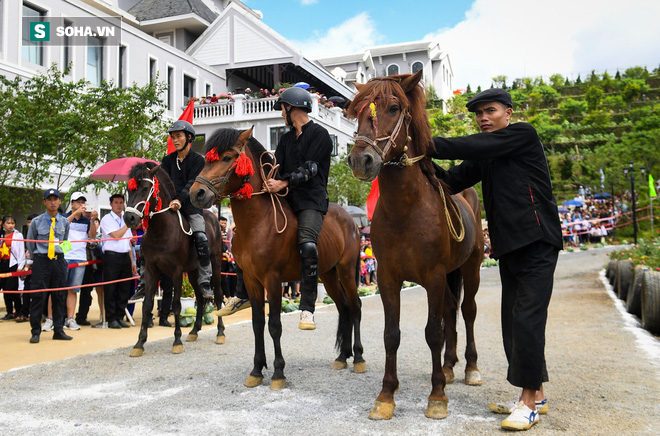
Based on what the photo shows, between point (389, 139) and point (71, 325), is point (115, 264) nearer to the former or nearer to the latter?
point (71, 325)

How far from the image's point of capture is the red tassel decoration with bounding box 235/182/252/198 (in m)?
5.00

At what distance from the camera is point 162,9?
31.8m

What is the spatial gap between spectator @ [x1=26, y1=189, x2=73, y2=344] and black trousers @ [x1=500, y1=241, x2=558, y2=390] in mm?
6988

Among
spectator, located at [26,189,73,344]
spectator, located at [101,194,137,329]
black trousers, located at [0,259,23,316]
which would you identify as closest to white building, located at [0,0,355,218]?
black trousers, located at [0,259,23,316]

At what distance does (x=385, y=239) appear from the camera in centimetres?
412

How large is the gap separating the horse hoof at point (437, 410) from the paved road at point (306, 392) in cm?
8

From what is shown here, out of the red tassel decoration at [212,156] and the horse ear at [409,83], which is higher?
the horse ear at [409,83]

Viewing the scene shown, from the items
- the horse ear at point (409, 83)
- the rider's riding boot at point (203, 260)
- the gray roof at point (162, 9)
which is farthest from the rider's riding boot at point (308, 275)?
the gray roof at point (162, 9)

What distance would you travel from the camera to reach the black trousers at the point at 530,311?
3.65 m

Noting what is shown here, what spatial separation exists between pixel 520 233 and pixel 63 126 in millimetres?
13107

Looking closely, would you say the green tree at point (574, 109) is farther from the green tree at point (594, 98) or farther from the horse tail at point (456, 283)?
the horse tail at point (456, 283)

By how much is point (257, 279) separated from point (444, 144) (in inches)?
93.6

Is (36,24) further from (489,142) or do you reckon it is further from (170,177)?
(489,142)

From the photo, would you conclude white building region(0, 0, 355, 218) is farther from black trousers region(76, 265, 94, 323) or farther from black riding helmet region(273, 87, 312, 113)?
black riding helmet region(273, 87, 312, 113)
